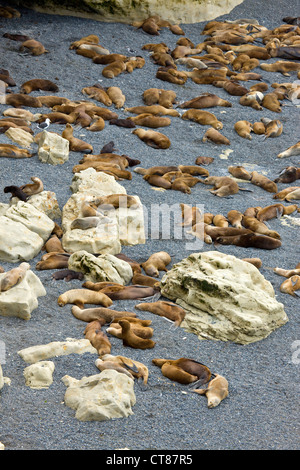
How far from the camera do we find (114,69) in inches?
382

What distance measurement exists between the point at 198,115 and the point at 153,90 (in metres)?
0.80

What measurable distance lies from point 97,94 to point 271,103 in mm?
2677

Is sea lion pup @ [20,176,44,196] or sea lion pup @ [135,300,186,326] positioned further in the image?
sea lion pup @ [20,176,44,196]

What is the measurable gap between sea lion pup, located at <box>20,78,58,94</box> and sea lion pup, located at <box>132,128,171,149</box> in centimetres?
156

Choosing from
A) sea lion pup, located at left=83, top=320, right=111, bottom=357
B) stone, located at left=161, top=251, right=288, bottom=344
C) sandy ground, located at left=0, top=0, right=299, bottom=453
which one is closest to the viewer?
sandy ground, located at left=0, top=0, right=299, bottom=453

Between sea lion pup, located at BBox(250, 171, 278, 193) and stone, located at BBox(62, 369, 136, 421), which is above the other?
stone, located at BBox(62, 369, 136, 421)

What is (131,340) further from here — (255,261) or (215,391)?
(255,261)

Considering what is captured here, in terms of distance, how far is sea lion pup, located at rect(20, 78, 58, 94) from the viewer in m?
8.75

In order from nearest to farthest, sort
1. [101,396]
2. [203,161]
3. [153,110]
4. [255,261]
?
1. [101,396]
2. [255,261]
3. [203,161]
4. [153,110]

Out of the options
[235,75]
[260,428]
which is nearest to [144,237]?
[260,428]

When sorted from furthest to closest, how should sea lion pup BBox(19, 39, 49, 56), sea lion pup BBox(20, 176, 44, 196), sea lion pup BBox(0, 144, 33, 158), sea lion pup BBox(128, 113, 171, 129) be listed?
sea lion pup BBox(19, 39, 49, 56)
sea lion pup BBox(128, 113, 171, 129)
sea lion pup BBox(0, 144, 33, 158)
sea lion pup BBox(20, 176, 44, 196)

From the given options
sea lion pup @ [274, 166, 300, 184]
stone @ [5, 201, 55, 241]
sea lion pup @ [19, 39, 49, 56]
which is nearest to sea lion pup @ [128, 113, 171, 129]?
sea lion pup @ [274, 166, 300, 184]

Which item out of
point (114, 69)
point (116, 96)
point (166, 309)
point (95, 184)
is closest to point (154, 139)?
point (116, 96)

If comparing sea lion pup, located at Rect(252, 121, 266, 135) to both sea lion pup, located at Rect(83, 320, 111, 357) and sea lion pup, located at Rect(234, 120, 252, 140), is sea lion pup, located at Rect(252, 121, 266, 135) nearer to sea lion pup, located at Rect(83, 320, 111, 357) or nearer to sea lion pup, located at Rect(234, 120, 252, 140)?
sea lion pup, located at Rect(234, 120, 252, 140)
